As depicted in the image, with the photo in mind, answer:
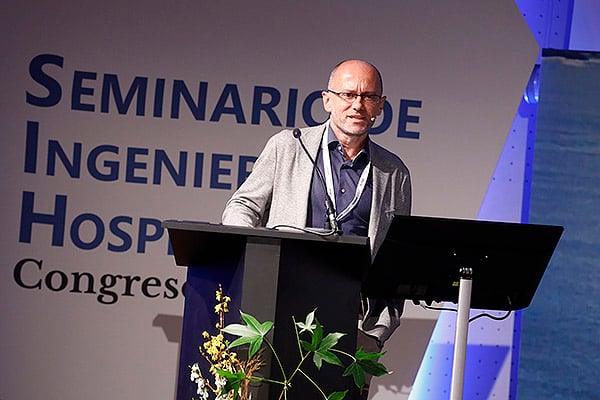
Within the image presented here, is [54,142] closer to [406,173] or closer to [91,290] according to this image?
[91,290]

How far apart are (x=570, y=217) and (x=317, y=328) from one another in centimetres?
331

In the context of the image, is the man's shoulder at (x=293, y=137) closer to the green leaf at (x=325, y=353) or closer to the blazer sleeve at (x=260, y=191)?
the blazer sleeve at (x=260, y=191)

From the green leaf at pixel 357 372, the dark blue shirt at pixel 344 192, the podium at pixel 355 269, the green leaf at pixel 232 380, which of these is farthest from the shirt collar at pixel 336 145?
the green leaf at pixel 232 380

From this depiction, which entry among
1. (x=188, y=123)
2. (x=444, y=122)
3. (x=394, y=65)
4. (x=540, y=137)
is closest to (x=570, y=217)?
(x=540, y=137)

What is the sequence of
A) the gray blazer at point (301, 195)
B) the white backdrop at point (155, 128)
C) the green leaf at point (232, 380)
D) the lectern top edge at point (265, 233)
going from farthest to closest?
the white backdrop at point (155, 128)
the gray blazer at point (301, 195)
the lectern top edge at point (265, 233)
the green leaf at point (232, 380)

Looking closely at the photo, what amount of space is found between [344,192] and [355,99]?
35cm

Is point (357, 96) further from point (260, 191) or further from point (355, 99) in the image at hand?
point (260, 191)

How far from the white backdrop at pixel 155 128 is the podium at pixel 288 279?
6.96ft

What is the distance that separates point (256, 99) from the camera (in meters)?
5.09

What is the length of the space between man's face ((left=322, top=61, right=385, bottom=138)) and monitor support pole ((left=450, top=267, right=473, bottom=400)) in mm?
908

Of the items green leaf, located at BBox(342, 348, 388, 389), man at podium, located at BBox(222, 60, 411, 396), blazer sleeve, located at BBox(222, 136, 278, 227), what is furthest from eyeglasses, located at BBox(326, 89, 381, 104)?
green leaf, located at BBox(342, 348, 388, 389)

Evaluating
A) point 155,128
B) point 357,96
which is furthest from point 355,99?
point 155,128

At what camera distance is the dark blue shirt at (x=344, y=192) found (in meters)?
3.55

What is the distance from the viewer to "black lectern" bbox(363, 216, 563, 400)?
8.96 feet
